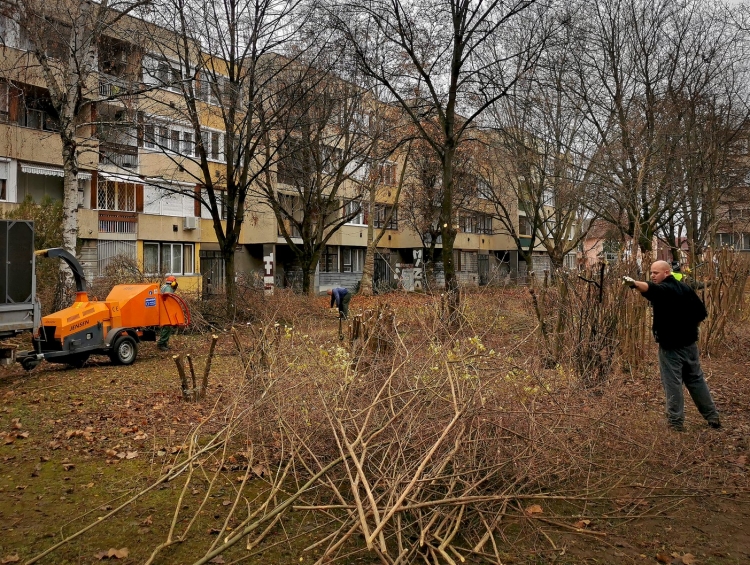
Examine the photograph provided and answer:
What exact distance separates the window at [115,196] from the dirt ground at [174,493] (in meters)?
20.8

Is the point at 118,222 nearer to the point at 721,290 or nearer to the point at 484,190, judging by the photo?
the point at 484,190

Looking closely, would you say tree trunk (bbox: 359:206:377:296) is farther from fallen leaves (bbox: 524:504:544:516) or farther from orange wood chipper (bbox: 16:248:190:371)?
fallen leaves (bbox: 524:504:544:516)

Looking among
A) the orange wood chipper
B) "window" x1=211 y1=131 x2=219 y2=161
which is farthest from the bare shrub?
"window" x1=211 y1=131 x2=219 y2=161

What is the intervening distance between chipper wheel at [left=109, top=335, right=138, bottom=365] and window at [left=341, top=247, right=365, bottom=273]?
30771 mm

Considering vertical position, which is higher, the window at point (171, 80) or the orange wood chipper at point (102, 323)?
the window at point (171, 80)

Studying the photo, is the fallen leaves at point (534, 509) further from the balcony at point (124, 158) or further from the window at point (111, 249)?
the window at point (111, 249)

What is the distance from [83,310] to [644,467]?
395 inches

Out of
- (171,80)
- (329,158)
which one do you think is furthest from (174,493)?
(329,158)

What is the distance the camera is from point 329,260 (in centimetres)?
4253

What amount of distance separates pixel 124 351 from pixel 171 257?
19.8 meters

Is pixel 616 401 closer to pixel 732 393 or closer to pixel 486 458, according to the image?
pixel 486 458

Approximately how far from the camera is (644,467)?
561 centimetres

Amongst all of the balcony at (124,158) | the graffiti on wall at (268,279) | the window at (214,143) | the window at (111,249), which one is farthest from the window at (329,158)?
the window at (111,249)

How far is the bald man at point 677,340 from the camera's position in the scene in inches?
266
